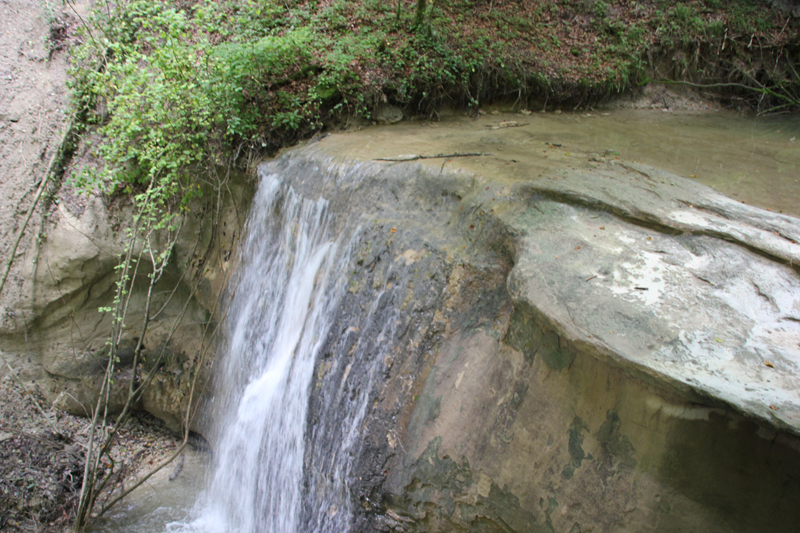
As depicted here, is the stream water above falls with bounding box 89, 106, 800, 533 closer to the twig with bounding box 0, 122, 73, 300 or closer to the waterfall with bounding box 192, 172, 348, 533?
the waterfall with bounding box 192, 172, 348, 533

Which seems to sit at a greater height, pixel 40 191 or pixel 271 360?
pixel 40 191

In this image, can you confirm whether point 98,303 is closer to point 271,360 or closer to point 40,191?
point 40,191

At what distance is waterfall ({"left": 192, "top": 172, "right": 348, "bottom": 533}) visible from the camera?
12.9ft

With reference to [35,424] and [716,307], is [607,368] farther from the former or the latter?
[35,424]

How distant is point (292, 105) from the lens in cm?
575

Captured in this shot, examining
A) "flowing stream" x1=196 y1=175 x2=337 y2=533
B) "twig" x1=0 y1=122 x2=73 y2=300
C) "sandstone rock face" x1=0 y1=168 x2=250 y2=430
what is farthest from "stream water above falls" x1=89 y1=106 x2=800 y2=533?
"twig" x1=0 y1=122 x2=73 y2=300

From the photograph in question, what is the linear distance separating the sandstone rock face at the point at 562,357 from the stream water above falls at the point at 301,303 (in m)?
0.19

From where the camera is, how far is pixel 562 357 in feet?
8.57

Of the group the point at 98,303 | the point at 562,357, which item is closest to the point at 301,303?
the point at 562,357

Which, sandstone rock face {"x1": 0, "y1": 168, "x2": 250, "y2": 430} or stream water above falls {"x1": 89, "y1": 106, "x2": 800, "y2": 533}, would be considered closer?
stream water above falls {"x1": 89, "y1": 106, "x2": 800, "y2": 533}

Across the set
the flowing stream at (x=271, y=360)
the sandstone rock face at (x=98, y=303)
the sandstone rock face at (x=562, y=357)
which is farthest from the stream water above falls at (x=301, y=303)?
the sandstone rock face at (x=98, y=303)

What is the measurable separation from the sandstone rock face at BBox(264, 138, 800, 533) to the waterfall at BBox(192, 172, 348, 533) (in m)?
0.30

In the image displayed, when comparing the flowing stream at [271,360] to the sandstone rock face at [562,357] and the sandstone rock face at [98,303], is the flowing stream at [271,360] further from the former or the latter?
the sandstone rock face at [98,303]

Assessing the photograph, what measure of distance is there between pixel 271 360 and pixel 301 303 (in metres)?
0.70
